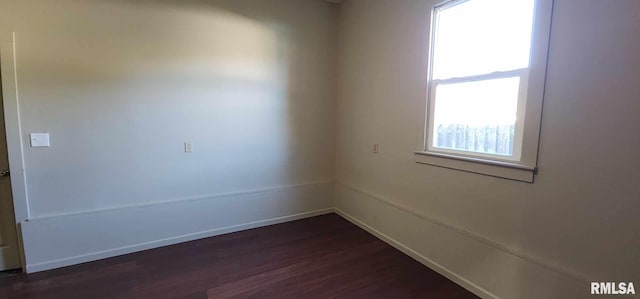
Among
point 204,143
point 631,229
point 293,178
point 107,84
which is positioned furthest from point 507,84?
point 107,84

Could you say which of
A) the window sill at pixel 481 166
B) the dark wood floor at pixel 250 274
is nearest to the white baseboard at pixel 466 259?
the dark wood floor at pixel 250 274

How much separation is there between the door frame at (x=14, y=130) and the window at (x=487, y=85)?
357 centimetres

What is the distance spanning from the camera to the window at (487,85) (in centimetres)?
190

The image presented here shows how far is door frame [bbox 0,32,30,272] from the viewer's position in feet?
7.67

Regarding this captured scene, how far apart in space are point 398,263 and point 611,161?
1799mm

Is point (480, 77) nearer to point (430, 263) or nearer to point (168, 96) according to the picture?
point (430, 263)

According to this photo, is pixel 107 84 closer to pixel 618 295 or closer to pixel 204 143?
pixel 204 143

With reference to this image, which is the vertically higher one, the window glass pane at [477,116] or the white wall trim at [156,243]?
the window glass pane at [477,116]

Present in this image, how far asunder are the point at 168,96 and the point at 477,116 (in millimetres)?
2944

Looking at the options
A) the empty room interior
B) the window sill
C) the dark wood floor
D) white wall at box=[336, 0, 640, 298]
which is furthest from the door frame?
the window sill

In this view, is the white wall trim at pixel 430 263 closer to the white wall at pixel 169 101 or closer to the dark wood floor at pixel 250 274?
the dark wood floor at pixel 250 274

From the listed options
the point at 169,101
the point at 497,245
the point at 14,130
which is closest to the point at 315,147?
the point at 169,101

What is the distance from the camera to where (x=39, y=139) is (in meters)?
2.51

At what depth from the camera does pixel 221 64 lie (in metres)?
3.19
